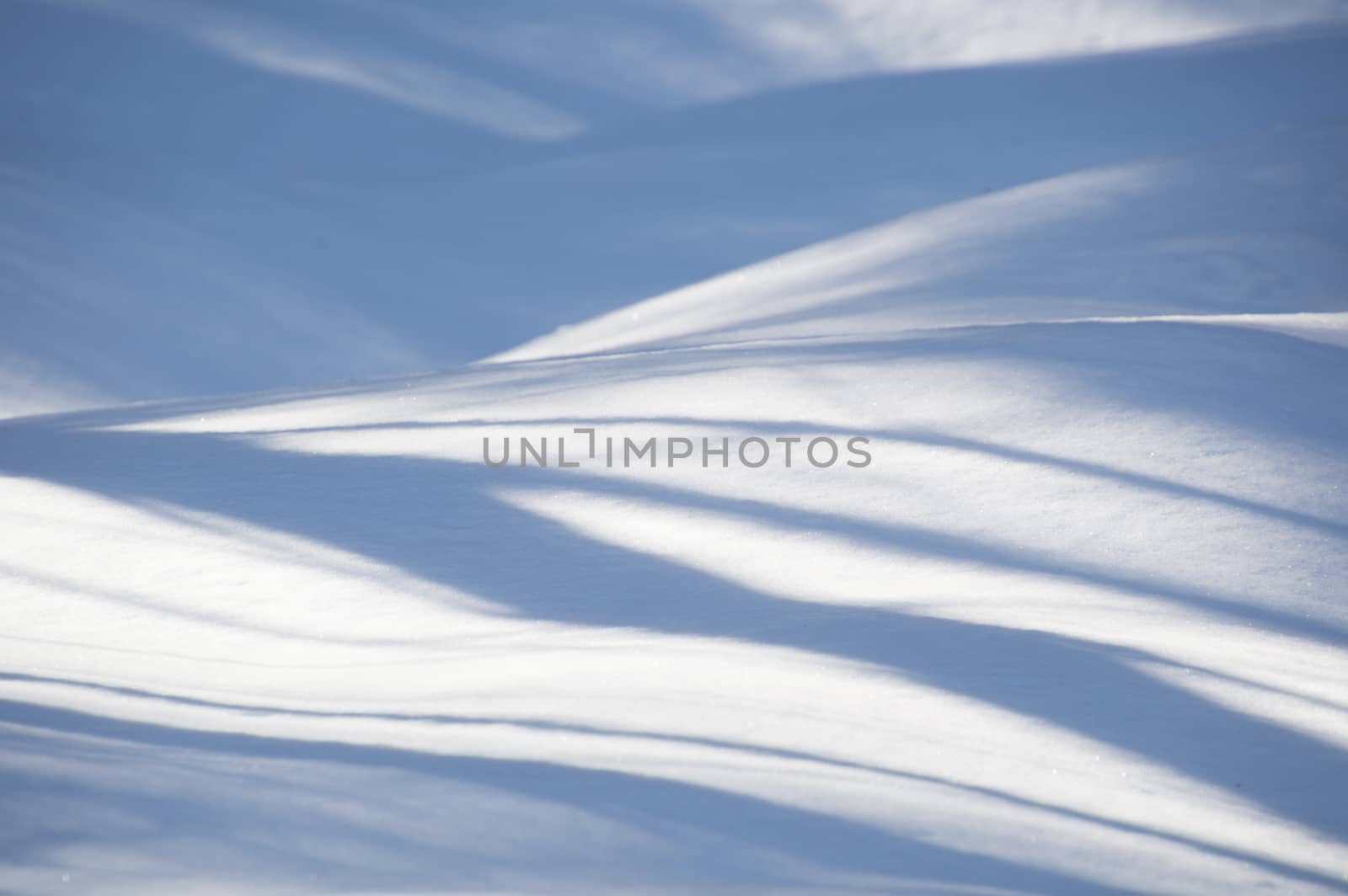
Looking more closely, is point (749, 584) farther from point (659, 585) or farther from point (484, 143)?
point (484, 143)

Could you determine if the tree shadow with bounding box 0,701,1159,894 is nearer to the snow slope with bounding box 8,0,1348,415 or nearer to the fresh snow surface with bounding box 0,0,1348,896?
the fresh snow surface with bounding box 0,0,1348,896

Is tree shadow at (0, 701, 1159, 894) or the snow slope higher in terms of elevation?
the snow slope

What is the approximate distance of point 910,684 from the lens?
2.52 metres

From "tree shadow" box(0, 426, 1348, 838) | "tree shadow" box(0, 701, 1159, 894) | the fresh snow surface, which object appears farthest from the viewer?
"tree shadow" box(0, 426, 1348, 838)

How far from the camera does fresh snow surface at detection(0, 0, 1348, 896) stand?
2.01 meters

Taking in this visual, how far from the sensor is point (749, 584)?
124 inches

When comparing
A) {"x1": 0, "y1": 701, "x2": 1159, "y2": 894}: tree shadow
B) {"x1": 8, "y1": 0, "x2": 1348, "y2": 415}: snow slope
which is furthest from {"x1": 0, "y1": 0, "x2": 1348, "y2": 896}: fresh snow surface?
{"x1": 8, "y1": 0, "x2": 1348, "y2": 415}: snow slope

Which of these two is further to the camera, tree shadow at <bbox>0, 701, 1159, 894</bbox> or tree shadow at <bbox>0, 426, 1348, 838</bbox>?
tree shadow at <bbox>0, 426, 1348, 838</bbox>

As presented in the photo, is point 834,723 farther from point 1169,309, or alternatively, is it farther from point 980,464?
point 1169,309

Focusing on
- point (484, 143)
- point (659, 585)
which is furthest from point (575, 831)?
point (484, 143)

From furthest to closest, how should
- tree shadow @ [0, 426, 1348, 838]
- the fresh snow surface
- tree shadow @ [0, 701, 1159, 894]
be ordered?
tree shadow @ [0, 426, 1348, 838] → the fresh snow surface → tree shadow @ [0, 701, 1159, 894]

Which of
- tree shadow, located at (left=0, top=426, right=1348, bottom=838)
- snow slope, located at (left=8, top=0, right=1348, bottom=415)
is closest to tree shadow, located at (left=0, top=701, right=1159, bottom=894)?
tree shadow, located at (left=0, top=426, right=1348, bottom=838)

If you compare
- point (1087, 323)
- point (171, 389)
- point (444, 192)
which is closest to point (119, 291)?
point (171, 389)

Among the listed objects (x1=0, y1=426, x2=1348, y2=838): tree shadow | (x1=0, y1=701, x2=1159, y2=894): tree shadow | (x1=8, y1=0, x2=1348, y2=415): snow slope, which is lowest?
(x1=0, y1=701, x2=1159, y2=894): tree shadow
